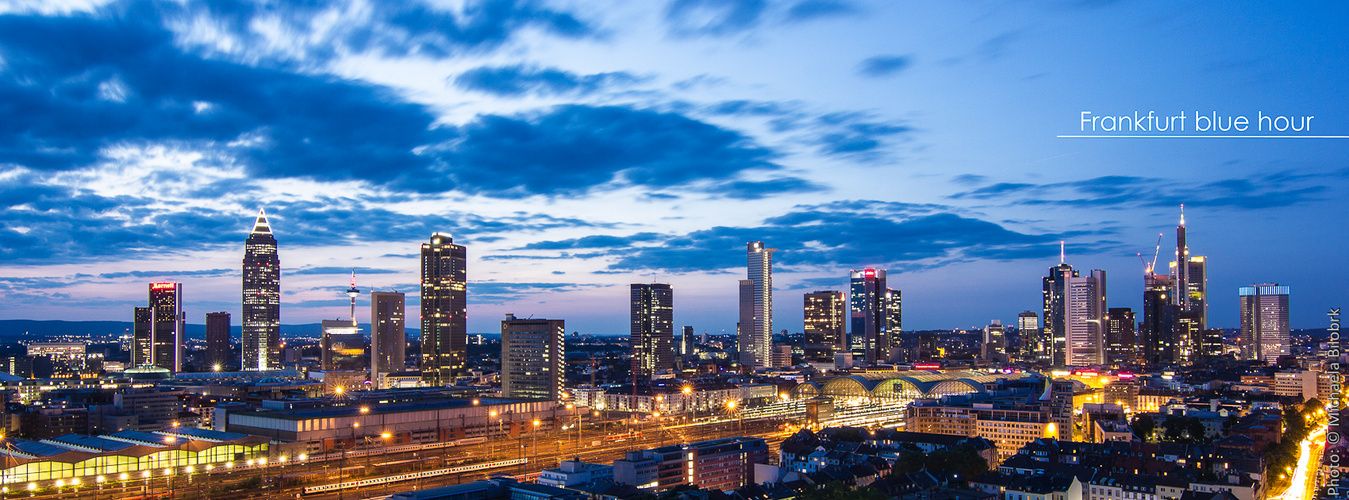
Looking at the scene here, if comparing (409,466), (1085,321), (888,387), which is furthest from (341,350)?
(1085,321)

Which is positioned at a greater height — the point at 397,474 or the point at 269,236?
the point at 269,236

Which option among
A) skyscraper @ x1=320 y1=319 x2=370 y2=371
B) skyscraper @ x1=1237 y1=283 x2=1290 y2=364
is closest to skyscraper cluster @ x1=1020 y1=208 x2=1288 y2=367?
skyscraper @ x1=1237 y1=283 x2=1290 y2=364

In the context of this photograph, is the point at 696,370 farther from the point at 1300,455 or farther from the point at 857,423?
the point at 1300,455

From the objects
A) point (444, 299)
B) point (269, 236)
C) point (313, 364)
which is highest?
point (269, 236)

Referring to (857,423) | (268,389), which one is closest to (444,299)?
(268,389)

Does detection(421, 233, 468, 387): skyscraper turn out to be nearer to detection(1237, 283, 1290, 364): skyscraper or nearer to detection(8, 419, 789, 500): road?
detection(8, 419, 789, 500): road

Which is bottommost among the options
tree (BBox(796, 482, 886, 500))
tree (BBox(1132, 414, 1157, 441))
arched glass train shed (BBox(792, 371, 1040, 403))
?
arched glass train shed (BBox(792, 371, 1040, 403))

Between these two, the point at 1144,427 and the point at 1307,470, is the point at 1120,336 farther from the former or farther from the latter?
the point at 1307,470
